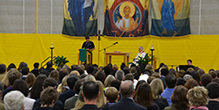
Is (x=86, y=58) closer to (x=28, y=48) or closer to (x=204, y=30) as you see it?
(x=28, y=48)

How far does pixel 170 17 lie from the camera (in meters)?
16.0

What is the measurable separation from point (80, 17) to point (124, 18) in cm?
244

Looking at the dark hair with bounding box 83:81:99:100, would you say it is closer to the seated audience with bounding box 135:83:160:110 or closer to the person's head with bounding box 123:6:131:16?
the seated audience with bounding box 135:83:160:110

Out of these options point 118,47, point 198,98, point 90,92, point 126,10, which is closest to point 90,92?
point 90,92

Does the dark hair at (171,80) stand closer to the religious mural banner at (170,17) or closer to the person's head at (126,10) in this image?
the religious mural banner at (170,17)

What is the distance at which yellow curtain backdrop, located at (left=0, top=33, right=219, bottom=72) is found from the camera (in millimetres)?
15781

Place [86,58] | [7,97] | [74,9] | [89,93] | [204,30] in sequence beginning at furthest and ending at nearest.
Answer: [74,9] → [204,30] → [86,58] → [7,97] → [89,93]

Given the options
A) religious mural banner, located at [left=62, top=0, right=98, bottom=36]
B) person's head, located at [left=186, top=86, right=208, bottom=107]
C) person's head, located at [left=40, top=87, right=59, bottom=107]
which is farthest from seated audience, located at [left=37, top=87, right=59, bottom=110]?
religious mural banner, located at [left=62, top=0, right=98, bottom=36]

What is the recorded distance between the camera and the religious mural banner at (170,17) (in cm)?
1580

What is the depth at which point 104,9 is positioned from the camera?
55.3 ft

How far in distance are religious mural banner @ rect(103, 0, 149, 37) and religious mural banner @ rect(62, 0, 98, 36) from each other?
2.33 feet

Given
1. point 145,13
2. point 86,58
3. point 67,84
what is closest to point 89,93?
point 67,84

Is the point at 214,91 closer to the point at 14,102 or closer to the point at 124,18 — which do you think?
the point at 14,102

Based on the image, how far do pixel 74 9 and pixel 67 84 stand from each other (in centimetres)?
1207
